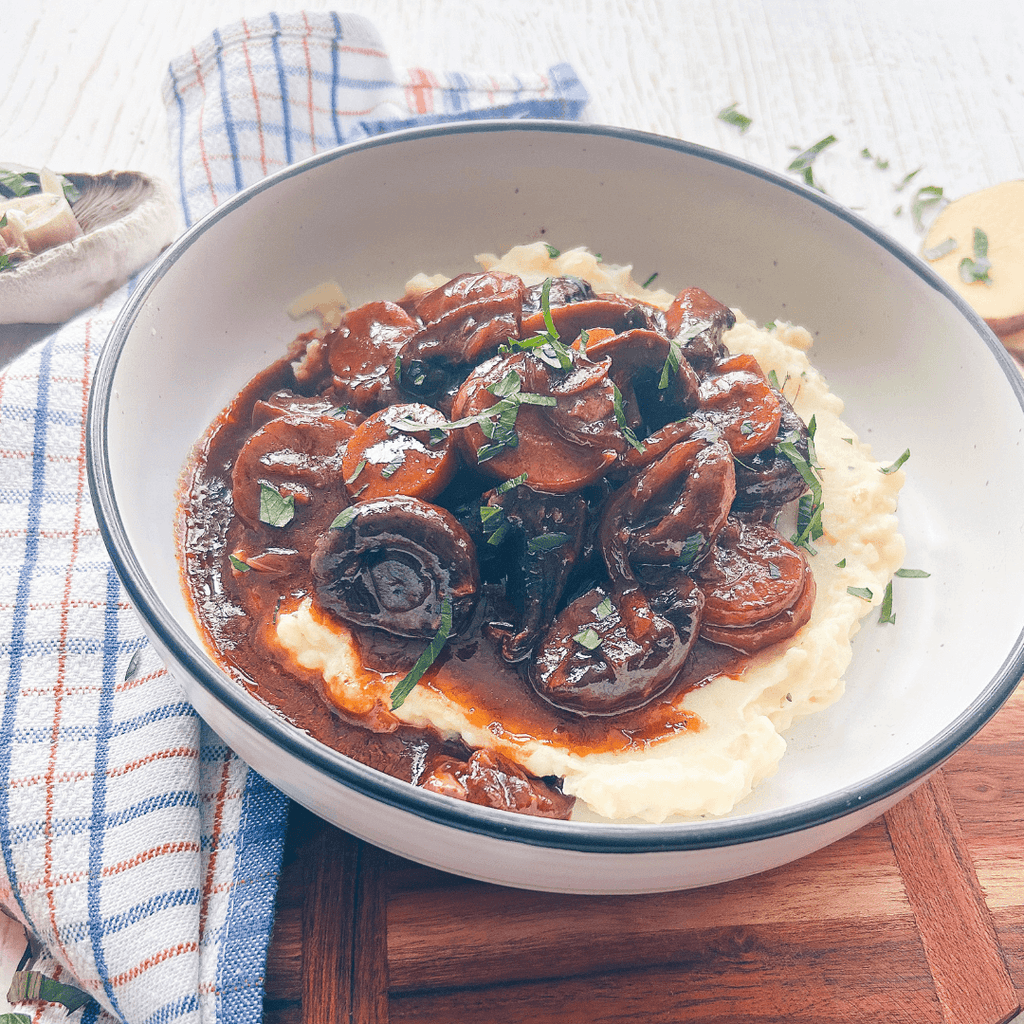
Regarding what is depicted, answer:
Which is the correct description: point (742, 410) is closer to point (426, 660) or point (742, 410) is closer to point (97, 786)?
point (426, 660)

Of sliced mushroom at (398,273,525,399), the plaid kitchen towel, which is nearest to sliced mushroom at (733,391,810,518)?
sliced mushroom at (398,273,525,399)

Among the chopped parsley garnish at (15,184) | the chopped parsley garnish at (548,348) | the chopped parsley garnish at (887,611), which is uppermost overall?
the chopped parsley garnish at (548,348)

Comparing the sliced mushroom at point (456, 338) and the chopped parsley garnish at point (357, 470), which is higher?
the sliced mushroom at point (456, 338)

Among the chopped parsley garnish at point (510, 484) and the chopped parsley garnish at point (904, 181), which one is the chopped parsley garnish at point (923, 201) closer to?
the chopped parsley garnish at point (904, 181)

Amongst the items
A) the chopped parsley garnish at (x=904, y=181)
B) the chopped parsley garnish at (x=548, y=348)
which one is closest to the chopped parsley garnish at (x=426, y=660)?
the chopped parsley garnish at (x=548, y=348)

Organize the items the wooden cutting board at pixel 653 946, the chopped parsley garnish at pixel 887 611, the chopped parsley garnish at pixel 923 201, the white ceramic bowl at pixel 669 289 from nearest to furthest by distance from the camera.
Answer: the white ceramic bowl at pixel 669 289, the wooden cutting board at pixel 653 946, the chopped parsley garnish at pixel 887 611, the chopped parsley garnish at pixel 923 201

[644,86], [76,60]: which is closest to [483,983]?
[644,86]

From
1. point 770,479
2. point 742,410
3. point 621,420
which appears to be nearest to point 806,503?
point 770,479
